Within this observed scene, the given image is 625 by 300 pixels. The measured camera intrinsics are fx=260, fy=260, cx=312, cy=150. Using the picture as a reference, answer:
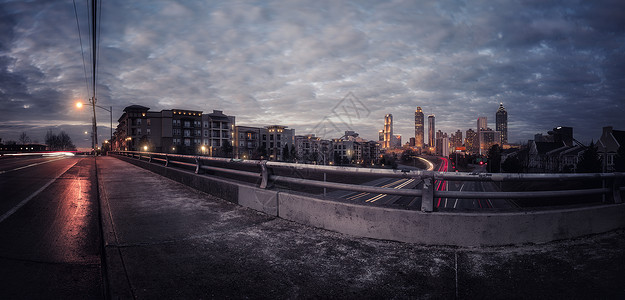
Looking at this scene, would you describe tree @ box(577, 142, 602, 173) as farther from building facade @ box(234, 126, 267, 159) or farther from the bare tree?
the bare tree

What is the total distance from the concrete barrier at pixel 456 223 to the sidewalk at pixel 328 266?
137 mm

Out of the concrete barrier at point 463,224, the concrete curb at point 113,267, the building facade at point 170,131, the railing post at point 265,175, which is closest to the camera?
the concrete curb at point 113,267

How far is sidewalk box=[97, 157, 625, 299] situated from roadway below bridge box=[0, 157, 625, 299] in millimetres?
12

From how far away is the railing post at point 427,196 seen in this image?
3.46m

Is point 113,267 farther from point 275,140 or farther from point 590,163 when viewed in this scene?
point 275,140

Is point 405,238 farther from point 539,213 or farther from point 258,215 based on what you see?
point 258,215

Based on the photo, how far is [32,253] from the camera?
308cm

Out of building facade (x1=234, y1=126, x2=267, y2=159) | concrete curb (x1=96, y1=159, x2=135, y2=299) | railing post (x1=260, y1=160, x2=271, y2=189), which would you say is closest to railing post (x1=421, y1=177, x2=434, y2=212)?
railing post (x1=260, y1=160, x2=271, y2=189)

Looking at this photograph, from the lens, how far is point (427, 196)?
350 centimetres

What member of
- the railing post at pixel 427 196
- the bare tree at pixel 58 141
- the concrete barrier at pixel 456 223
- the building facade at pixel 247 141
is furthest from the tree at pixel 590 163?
the bare tree at pixel 58 141

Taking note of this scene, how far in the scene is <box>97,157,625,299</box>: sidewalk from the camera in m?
2.38

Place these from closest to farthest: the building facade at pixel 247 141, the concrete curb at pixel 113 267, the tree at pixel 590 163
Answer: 1. the concrete curb at pixel 113 267
2. the tree at pixel 590 163
3. the building facade at pixel 247 141

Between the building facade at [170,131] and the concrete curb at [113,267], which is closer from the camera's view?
the concrete curb at [113,267]

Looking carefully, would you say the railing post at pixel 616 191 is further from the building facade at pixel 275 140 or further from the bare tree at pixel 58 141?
the bare tree at pixel 58 141
